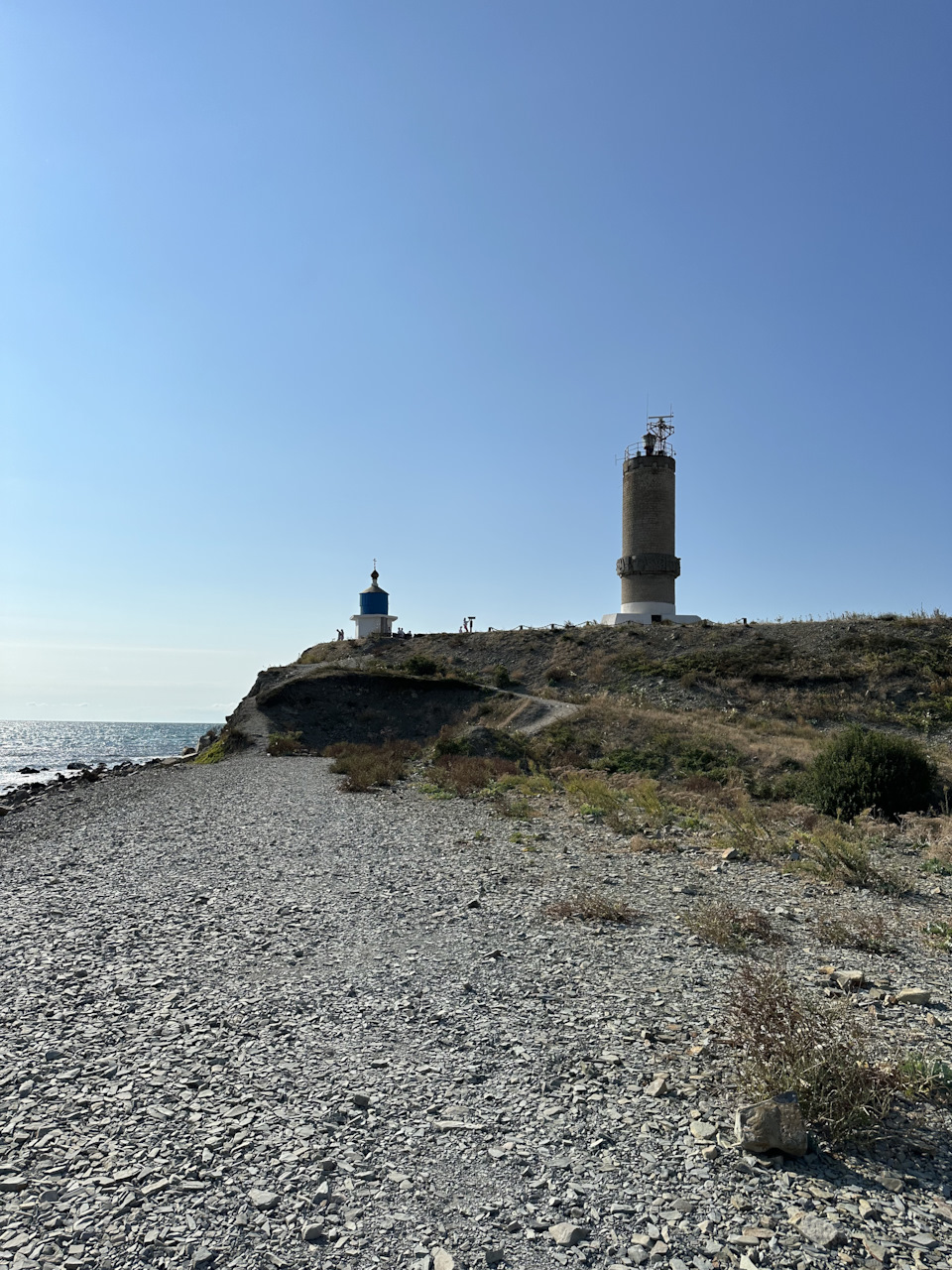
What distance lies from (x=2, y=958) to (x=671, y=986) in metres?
6.86

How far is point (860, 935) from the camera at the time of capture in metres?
8.47

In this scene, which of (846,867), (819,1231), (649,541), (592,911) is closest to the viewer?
(819,1231)

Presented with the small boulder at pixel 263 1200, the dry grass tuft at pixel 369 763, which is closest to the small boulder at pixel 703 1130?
the small boulder at pixel 263 1200

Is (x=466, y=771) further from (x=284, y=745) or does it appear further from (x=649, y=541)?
(x=649, y=541)

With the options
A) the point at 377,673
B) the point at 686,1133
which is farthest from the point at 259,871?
the point at 377,673

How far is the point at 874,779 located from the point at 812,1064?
12979mm

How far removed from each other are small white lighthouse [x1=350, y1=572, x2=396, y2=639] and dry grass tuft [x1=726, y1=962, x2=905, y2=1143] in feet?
179

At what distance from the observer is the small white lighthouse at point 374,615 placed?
198ft

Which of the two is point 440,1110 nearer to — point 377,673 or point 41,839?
point 41,839

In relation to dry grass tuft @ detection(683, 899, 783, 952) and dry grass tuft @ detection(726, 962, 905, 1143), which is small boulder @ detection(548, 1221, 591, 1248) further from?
dry grass tuft @ detection(683, 899, 783, 952)

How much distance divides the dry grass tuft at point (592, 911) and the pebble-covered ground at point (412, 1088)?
298mm

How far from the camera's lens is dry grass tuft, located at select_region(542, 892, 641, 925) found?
9508 mm

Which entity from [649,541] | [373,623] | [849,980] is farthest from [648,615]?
[849,980]

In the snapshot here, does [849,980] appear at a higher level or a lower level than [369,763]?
lower
